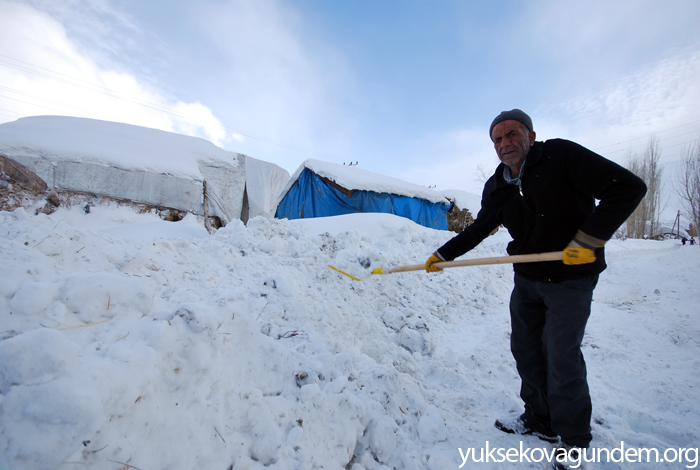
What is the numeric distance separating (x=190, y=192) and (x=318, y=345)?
546 cm

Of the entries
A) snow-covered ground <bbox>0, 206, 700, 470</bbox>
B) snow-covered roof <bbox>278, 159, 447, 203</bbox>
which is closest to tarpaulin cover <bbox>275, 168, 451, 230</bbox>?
snow-covered roof <bbox>278, 159, 447, 203</bbox>

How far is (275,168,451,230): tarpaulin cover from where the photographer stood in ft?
33.1

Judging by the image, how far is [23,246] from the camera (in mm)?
1705

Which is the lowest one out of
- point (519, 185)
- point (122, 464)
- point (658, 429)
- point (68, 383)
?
point (658, 429)

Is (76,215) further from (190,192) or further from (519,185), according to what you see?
(519,185)

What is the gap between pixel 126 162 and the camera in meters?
5.71

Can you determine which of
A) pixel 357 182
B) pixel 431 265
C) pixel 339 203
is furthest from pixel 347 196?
pixel 431 265

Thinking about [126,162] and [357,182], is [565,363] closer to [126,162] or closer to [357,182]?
[126,162]

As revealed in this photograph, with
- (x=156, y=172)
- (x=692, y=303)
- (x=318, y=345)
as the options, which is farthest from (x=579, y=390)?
(x=156, y=172)

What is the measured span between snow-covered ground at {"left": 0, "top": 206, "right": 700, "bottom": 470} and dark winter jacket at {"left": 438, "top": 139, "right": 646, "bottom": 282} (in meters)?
1.14

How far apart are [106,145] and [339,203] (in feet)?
21.0

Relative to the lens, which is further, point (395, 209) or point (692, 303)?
point (395, 209)

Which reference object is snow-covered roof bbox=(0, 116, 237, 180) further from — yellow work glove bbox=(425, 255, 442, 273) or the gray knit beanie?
the gray knit beanie

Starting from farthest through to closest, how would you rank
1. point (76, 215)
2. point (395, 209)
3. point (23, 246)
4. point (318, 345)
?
point (395, 209)
point (76, 215)
point (318, 345)
point (23, 246)
